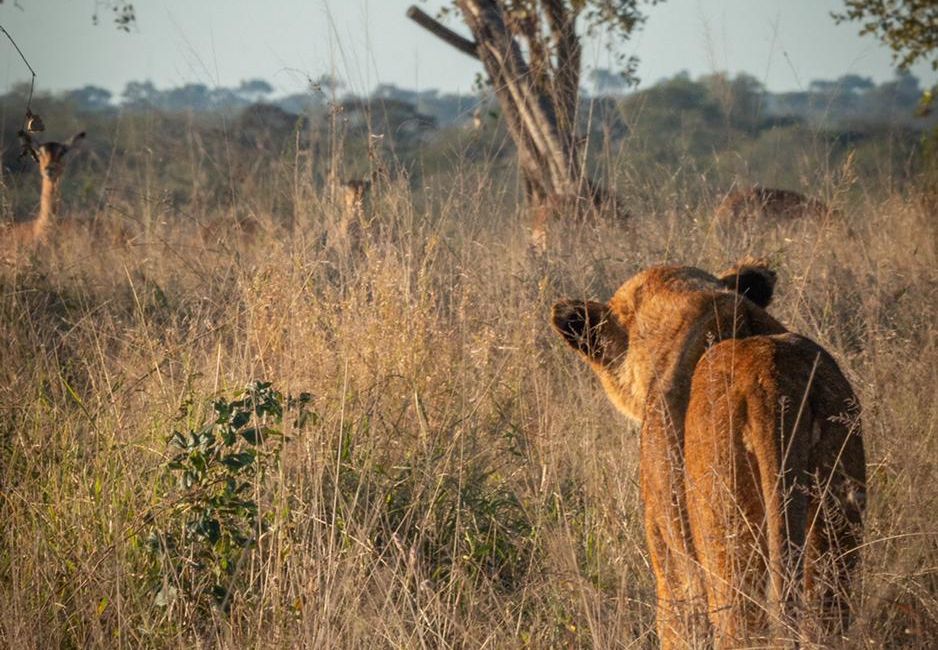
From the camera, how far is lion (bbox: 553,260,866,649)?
2.94 metres

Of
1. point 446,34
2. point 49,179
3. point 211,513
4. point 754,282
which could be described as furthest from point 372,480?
point 49,179

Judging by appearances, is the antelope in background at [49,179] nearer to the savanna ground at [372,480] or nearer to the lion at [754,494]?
the savanna ground at [372,480]

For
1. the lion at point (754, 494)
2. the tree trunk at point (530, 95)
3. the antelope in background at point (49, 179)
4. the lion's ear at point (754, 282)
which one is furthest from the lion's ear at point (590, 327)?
the antelope in background at point (49, 179)

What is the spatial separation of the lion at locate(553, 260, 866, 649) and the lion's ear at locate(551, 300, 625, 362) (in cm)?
56

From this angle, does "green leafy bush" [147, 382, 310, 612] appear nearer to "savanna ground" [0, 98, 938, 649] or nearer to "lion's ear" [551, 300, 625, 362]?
"savanna ground" [0, 98, 938, 649]

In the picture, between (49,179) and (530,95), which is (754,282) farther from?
(49,179)

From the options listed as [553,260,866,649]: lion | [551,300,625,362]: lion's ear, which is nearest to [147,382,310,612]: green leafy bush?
[551,300,625,362]: lion's ear

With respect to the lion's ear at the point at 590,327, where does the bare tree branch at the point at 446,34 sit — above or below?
above

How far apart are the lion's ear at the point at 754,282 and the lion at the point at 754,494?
687mm

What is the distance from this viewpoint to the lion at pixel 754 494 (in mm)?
2941

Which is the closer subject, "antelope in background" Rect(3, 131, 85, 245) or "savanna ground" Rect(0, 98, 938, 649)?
"savanna ground" Rect(0, 98, 938, 649)

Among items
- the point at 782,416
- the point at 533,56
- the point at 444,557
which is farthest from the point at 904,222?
the point at 782,416

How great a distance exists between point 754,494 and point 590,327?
1092 mm

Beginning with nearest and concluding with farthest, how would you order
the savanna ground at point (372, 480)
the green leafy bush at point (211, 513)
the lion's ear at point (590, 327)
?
the savanna ground at point (372, 480) → the green leafy bush at point (211, 513) → the lion's ear at point (590, 327)
